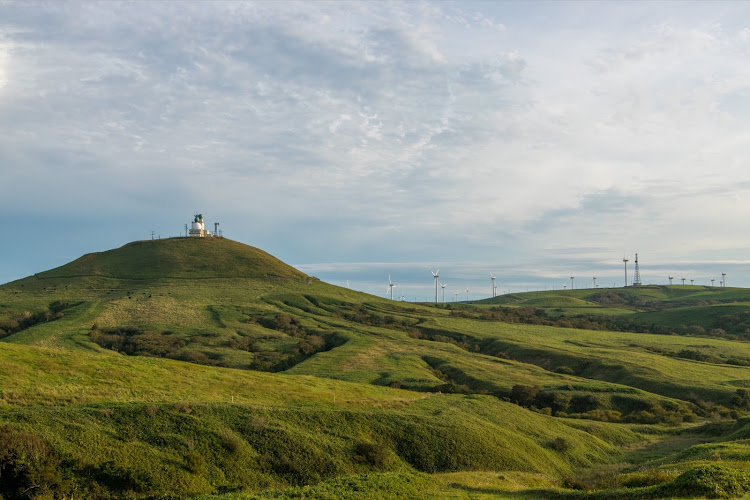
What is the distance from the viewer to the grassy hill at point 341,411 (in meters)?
33.5

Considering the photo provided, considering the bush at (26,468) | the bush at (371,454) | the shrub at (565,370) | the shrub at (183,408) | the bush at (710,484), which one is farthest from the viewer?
the shrub at (565,370)

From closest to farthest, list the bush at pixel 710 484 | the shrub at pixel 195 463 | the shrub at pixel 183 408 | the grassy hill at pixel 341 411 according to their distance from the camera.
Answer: the bush at pixel 710 484, the grassy hill at pixel 341 411, the shrub at pixel 195 463, the shrub at pixel 183 408

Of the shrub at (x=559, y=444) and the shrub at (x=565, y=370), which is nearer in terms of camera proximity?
the shrub at (x=559, y=444)

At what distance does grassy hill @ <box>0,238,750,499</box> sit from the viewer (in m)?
33.5

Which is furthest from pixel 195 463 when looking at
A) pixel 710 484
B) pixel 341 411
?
pixel 710 484

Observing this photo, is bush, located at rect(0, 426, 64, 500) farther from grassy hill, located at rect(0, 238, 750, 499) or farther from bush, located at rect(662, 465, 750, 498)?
bush, located at rect(662, 465, 750, 498)

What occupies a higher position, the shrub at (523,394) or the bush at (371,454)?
the bush at (371,454)

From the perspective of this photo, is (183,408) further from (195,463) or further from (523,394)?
(523,394)

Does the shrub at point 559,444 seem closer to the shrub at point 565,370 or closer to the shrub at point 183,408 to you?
the shrub at point 183,408

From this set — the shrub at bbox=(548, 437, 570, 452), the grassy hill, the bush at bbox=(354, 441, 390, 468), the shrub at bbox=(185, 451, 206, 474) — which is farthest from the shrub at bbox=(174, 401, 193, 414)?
the shrub at bbox=(548, 437, 570, 452)

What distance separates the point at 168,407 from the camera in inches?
1690

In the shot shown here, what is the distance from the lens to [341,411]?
5194 cm

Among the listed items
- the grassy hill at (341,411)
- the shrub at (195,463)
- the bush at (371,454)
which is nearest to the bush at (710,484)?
the grassy hill at (341,411)

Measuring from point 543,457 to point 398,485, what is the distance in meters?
26.2
